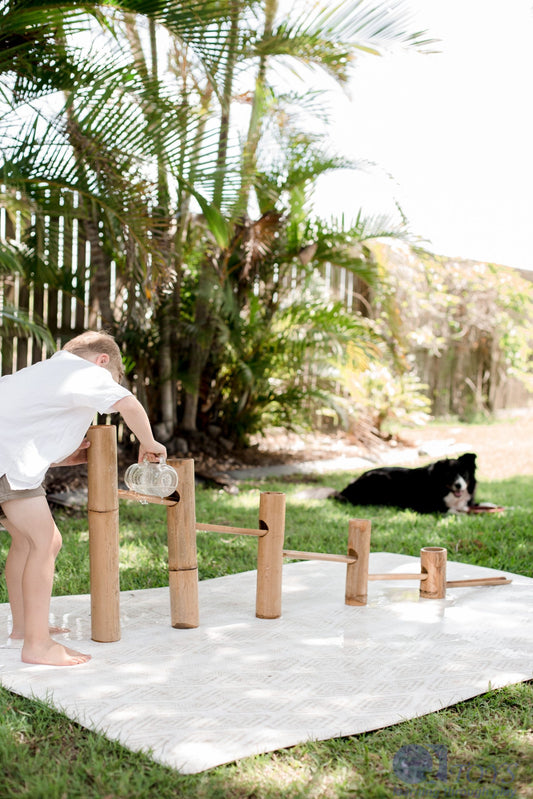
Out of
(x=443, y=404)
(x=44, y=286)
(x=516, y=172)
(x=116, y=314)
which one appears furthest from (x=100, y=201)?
(x=516, y=172)

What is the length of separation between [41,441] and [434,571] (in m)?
1.89

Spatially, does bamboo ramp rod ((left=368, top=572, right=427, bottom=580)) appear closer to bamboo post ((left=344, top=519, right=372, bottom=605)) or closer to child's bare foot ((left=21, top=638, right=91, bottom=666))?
bamboo post ((left=344, top=519, right=372, bottom=605))

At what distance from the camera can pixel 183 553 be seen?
120 inches

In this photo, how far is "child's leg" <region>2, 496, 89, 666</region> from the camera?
2549mm

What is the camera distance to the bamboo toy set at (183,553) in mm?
2828

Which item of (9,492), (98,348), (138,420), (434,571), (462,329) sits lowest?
(434,571)

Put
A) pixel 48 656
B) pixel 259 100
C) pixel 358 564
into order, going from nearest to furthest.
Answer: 1. pixel 48 656
2. pixel 358 564
3. pixel 259 100

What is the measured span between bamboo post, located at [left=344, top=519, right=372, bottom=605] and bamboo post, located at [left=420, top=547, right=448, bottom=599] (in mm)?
305

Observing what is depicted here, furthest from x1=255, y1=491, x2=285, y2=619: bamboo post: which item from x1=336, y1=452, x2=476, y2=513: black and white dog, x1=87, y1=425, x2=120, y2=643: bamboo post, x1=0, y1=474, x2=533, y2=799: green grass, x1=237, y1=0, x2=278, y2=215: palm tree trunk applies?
x1=237, y1=0, x2=278, y2=215: palm tree trunk

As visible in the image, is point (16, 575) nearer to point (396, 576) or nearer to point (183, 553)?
point (183, 553)

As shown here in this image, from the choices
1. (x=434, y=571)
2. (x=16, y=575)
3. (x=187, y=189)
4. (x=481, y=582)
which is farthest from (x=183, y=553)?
(x=187, y=189)

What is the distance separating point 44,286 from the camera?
6785 mm

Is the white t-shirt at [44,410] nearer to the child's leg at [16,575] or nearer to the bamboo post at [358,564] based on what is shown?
the child's leg at [16,575]

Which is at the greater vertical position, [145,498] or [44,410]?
[44,410]
